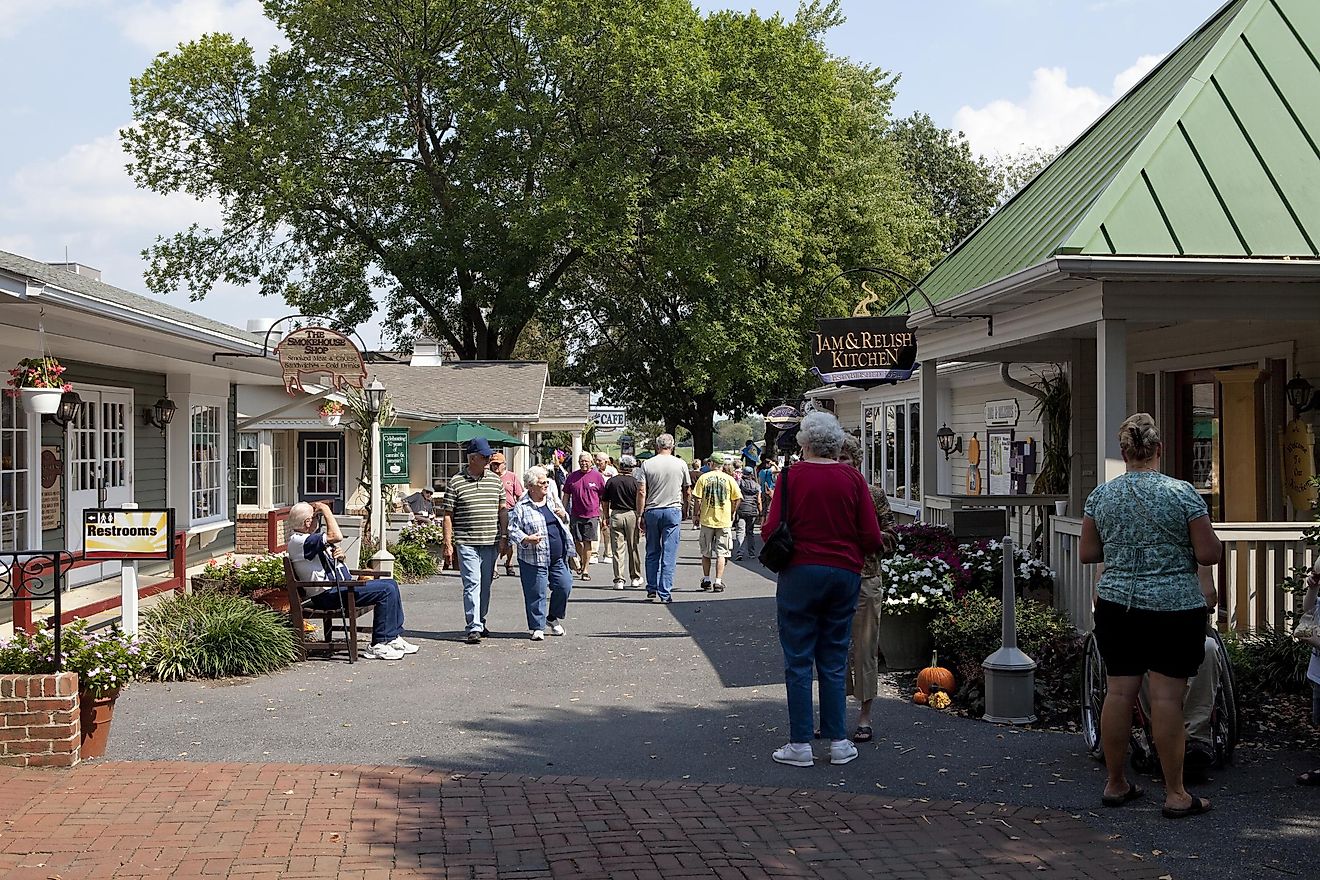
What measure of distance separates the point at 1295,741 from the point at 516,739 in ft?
14.6

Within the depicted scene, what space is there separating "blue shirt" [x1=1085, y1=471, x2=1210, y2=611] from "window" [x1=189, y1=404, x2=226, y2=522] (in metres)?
14.5

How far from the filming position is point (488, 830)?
5758 millimetres

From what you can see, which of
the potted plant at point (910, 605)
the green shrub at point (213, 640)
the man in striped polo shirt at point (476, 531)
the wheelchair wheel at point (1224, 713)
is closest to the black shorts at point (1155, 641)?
the wheelchair wheel at point (1224, 713)

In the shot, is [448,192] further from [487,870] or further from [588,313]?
[487,870]

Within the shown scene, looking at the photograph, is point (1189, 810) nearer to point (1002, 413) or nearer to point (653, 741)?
point (653, 741)

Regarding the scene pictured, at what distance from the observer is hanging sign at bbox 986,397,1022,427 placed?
18.0 metres

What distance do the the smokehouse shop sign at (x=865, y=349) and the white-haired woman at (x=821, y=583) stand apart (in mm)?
5641

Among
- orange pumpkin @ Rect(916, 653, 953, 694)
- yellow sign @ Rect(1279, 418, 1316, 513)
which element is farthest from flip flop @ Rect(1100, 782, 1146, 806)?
yellow sign @ Rect(1279, 418, 1316, 513)

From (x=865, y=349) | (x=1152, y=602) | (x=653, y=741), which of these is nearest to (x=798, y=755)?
(x=653, y=741)

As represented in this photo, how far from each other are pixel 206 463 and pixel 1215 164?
A: 48.2 ft

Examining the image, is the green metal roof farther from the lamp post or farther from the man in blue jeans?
the lamp post

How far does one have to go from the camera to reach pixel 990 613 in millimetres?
8836

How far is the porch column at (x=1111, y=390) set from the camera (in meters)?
8.16

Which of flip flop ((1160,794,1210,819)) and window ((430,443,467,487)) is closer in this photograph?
flip flop ((1160,794,1210,819))
